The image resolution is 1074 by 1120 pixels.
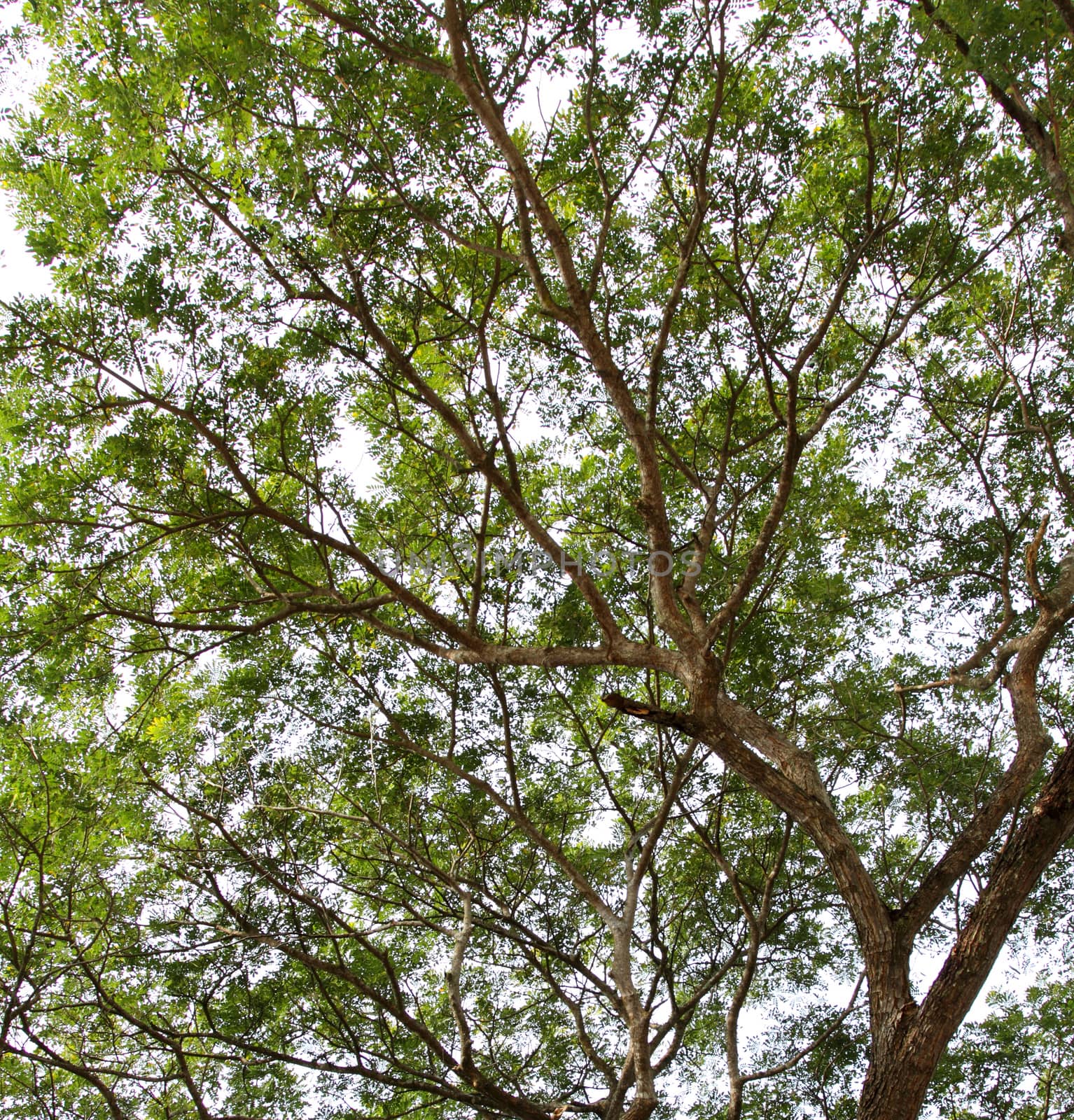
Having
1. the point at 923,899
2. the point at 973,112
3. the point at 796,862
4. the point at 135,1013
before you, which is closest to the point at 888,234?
the point at 973,112

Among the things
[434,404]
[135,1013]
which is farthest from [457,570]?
[135,1013]

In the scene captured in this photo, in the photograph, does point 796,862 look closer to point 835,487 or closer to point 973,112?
point 835,487

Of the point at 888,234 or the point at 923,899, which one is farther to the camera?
the point at 888,234

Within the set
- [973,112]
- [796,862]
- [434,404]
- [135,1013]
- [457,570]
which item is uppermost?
[973,112]

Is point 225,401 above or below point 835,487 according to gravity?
below

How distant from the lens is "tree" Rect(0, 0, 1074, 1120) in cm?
386

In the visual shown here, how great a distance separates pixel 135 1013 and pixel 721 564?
4.81 metres

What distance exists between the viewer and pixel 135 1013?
5750 mm

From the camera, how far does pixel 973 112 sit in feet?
15.2

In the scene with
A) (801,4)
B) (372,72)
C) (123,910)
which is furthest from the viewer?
(123,910)

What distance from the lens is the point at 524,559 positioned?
5.87 m

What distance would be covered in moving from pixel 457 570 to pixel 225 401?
1.86 metres

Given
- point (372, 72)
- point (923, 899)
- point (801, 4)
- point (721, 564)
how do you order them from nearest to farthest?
point (923, 899)
point (372, 72)
point (801, 4)
point (721, 564)

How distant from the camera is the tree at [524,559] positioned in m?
3.86
